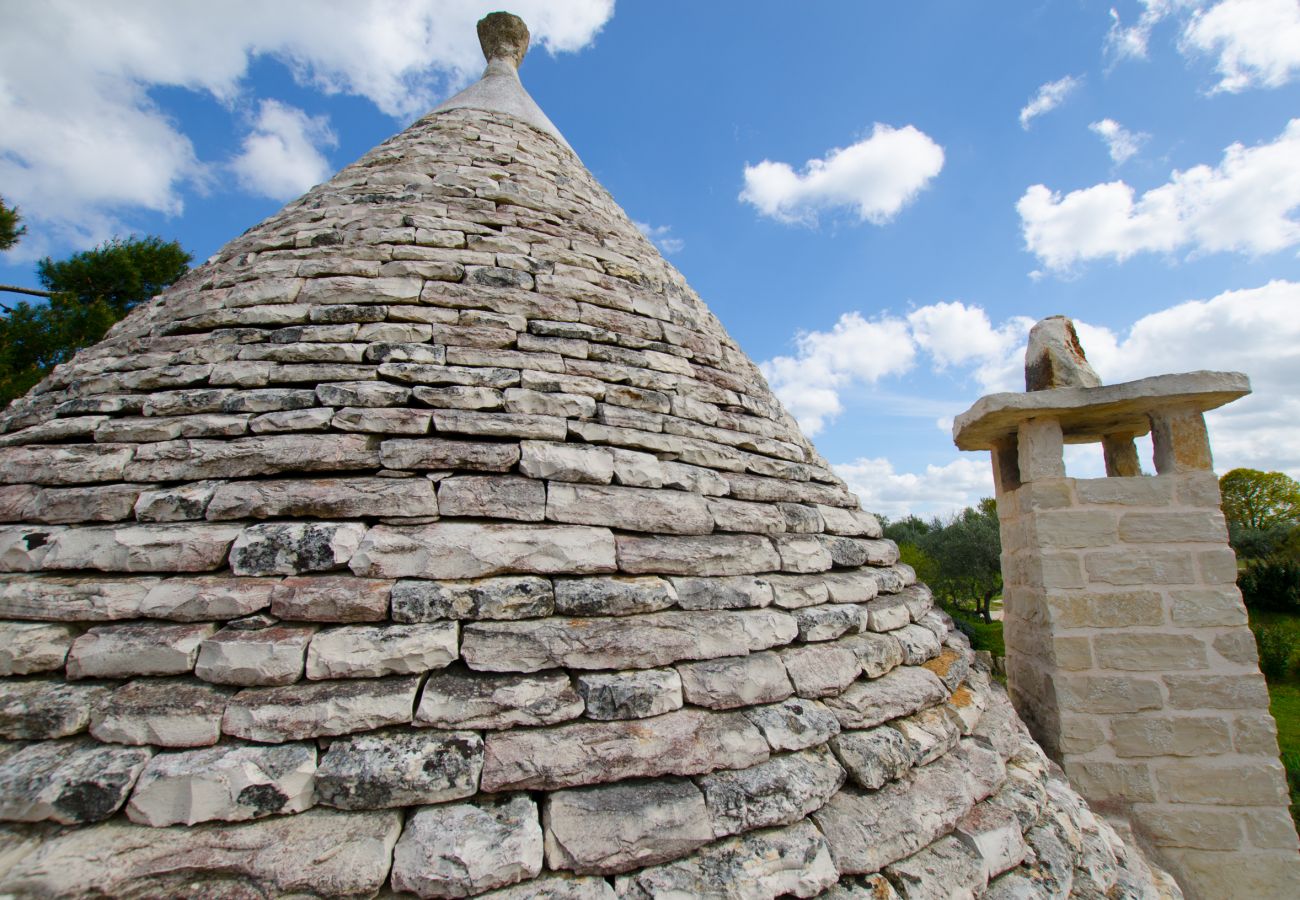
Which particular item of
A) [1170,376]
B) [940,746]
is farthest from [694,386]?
[1170,376]

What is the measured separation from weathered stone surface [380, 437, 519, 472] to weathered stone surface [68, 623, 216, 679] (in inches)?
25.5

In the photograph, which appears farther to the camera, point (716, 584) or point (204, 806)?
point (716, 584)

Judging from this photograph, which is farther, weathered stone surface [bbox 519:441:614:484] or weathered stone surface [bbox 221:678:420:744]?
weathered stone surface [bbox 519:441:614:484]

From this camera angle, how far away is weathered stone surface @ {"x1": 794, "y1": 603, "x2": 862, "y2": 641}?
80.8 inches

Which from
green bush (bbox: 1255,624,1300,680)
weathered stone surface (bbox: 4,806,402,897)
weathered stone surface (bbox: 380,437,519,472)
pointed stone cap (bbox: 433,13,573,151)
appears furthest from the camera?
green bush (bbox: 1255,624,1300,680)

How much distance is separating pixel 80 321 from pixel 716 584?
12.0 m

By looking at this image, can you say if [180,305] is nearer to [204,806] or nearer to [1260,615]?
[204,806]

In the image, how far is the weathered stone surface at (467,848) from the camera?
1.28m

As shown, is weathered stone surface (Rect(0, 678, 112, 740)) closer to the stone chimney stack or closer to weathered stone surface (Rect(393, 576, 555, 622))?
weathered stone surface (Rect(393, 576, 555, 622))

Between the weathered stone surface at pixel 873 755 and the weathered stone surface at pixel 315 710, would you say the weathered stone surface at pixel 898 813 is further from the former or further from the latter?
the weathered stone surface at pixel 315 710

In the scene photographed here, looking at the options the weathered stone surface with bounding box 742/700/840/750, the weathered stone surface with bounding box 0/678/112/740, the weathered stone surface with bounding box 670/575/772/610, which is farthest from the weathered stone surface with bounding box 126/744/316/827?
the weathered stone surface with bounding box 742/700/840/750

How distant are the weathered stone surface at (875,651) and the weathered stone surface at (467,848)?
1253 mm

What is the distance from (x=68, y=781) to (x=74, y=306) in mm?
11839

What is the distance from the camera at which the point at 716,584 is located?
195cm
